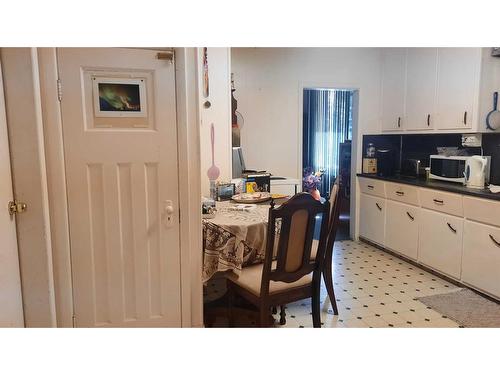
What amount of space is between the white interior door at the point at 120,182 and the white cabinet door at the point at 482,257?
2487 millimetres

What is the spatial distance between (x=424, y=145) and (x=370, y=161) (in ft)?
2.12

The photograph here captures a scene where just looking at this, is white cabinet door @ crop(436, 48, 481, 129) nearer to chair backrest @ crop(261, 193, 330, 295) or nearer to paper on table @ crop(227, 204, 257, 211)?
chair backrest @ crop(261, 193, 330, 295)

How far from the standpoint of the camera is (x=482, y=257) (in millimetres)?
2842

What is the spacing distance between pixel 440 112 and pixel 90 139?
340cm

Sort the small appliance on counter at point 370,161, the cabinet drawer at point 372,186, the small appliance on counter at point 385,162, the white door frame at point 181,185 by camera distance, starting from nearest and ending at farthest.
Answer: the white door frame at point 181,185, the cabinet drawer at point 372,186, the small appliance on counter at point 385,162, the small appliance on counter at point 370,161

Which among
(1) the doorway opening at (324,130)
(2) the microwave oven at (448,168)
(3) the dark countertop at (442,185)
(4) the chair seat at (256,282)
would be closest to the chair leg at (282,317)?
(4) the chair seat at (256,282)

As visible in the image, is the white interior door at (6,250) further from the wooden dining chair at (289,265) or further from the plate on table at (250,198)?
the plate on table at (250,198)

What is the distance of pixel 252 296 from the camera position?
204 cm

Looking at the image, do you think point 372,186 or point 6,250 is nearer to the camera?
point 6,250

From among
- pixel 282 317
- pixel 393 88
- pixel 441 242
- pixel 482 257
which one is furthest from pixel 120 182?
pixel 393 88

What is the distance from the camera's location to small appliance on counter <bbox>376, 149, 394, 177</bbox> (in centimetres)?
427

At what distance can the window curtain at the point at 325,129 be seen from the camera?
6.89 meters

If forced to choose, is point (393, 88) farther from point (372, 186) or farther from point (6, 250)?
point (6, 250)

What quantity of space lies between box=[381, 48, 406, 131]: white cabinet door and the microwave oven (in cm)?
67
